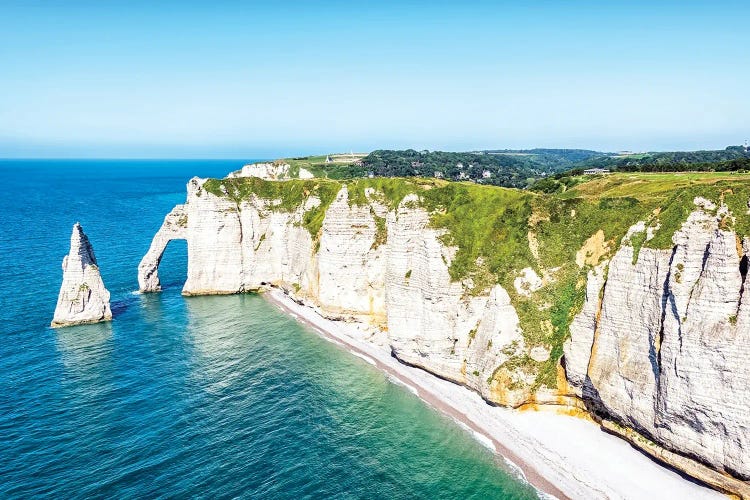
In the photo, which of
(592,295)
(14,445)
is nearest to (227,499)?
(14,445)

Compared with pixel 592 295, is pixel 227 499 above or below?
below

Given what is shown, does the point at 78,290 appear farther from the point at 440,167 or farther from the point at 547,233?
the point at 440,167

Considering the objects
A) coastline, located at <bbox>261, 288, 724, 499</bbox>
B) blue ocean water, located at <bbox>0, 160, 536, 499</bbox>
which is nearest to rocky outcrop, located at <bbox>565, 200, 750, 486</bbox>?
coastline, located at <bbox>261, 288, 724, 499</bbox>

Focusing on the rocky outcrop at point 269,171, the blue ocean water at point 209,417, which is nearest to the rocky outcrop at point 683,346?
the blue ocean water at point 209,417

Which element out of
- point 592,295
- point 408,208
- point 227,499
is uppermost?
point 408,208

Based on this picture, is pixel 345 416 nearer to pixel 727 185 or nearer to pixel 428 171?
pixel 727 185

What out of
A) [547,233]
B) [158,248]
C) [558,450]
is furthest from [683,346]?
[158,248]

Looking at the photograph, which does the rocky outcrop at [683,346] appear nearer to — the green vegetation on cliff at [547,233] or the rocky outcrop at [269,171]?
the green vegetation on cliff at [547,233]

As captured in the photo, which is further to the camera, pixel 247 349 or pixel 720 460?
pixel 247 349
